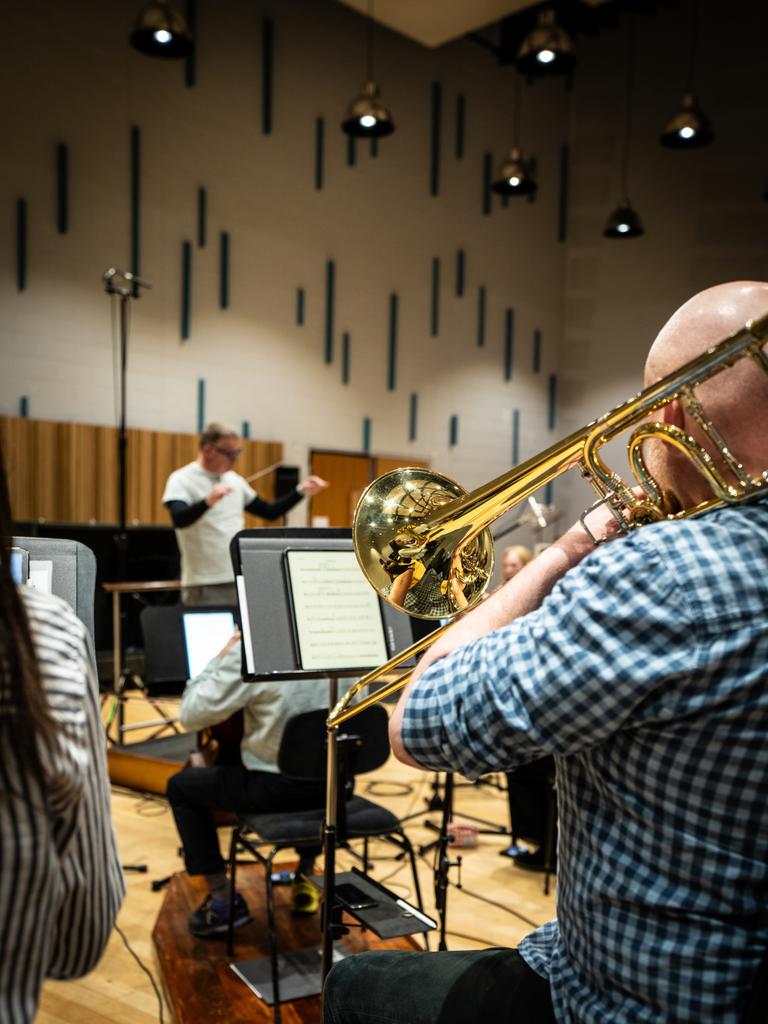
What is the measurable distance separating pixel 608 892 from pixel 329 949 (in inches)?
40.8

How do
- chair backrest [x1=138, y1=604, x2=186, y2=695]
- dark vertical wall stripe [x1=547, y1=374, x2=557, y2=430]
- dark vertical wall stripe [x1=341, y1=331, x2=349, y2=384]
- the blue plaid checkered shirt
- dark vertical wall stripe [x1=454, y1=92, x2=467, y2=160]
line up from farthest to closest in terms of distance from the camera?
1. dark vertical wall stripe [x1=547, y1=374, x2=557, y2=430]
2. dark vertical wall stripe [x1=454, y1=92, x2=467, y2=160]
3. dark vertical wall stripe [x1=341, y1=331, x2=349, y2=384]
4. chair backrest [x1=138, y1=604, x2=186, y2=695]
5. the blue plaid checkered shirt

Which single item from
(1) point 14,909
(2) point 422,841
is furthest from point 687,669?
(2) point 422,841

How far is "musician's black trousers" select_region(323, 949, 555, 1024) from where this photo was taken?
3.84 feet

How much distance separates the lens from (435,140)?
8945 millimetres

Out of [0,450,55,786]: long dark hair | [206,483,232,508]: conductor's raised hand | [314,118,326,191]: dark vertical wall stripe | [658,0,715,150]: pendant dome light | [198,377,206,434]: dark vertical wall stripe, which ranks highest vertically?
[314,118,326,191]: dark vertical wall stripe

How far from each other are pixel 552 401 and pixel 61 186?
564 centimetres

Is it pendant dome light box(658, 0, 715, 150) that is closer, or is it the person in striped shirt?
the person in striped shirt

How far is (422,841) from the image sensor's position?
3826 mm

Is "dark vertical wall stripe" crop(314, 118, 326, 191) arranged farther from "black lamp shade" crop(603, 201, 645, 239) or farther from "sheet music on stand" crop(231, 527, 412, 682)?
"sheet music on stand" crop(231, 527, 412, 682)

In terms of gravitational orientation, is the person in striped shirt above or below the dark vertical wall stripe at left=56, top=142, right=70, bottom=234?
below

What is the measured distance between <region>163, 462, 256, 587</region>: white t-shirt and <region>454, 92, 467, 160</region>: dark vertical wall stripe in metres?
5.24

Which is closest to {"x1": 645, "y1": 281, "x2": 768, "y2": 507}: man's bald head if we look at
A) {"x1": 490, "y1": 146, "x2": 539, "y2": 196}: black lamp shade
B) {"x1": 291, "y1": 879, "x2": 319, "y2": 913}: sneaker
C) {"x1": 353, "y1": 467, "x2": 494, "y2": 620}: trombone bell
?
{"x1": 353, "y1": 467, "x2": 494, "y2": 620}: trombone bell

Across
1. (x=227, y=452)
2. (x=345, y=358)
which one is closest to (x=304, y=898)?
(x=227, y=452)

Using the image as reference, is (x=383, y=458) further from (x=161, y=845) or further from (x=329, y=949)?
(x=329, y=949)
